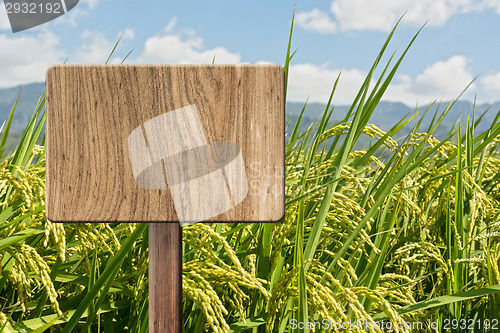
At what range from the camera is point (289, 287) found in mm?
→ 1185

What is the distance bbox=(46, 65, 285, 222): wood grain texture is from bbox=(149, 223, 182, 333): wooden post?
59 mm

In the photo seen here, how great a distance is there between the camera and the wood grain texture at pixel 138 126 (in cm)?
98

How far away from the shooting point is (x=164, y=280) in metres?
1.04

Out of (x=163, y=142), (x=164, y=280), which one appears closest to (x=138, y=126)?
(x=163, y=142)

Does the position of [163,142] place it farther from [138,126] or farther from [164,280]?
[164,280]

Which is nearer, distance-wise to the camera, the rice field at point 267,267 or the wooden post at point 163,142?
the wooden post at point 163,142

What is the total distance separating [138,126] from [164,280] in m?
0.37

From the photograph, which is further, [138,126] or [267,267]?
[267,267]

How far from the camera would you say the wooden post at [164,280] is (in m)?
1.03

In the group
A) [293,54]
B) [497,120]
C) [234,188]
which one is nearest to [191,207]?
[234,188]

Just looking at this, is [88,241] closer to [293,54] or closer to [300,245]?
[300,245]

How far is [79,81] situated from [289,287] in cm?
75

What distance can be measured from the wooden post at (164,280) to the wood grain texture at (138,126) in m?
0.06

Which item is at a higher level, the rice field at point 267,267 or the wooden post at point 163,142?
the wooden post at point 163,142
